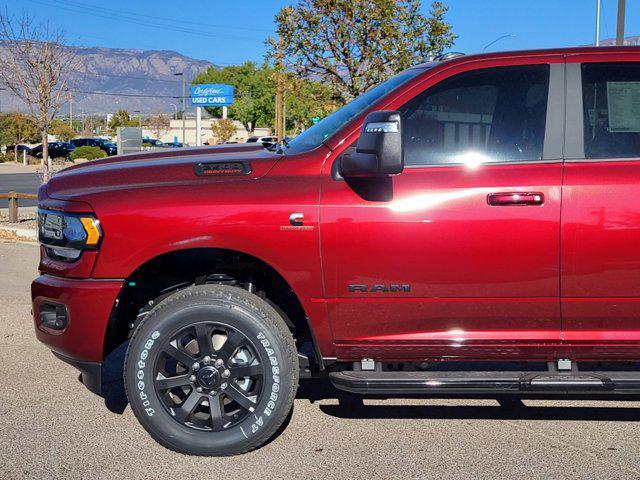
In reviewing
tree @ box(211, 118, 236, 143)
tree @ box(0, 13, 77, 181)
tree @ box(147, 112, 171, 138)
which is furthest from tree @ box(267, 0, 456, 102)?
tree @ box(147, 112, 171, 138)

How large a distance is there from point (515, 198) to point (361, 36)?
11549mm

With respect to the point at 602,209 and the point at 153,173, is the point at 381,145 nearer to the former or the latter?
the point at 602,209

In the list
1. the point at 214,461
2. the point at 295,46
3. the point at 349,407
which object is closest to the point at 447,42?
the point at 295,46

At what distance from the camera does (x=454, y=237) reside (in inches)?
150

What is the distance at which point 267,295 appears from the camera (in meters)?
4.38

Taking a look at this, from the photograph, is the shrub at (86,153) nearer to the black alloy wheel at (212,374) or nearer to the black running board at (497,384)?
the black alloy wheel at (212,374)

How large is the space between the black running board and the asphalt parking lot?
14.8 inches

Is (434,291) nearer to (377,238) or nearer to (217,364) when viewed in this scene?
(377,238)

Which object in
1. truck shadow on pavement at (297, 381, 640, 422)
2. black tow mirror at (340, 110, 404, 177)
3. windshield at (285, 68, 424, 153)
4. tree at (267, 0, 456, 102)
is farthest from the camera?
tree at (267, 0, 456, 102)

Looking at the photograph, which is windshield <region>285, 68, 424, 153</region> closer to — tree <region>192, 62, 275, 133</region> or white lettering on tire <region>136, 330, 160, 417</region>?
white lettering on tire <region>136, 330, 160, 417</region>

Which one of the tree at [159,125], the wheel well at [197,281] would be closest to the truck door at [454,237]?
the wheel well at [197,281]

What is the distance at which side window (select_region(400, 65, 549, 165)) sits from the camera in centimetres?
397

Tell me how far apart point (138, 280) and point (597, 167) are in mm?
2458

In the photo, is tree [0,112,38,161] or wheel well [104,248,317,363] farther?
tree [0,112,38,161]
